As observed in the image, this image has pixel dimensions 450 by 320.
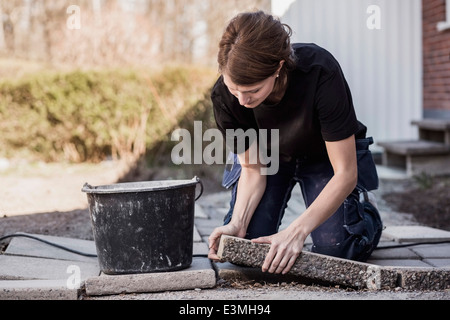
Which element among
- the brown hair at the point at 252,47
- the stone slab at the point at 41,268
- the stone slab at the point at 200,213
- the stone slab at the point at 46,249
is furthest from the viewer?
the stone slab at the point at 200,213

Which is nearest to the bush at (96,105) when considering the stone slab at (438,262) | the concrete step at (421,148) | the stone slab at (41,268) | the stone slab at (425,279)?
the concrete step at (421,148)

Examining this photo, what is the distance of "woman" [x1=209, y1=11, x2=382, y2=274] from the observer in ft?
8.73

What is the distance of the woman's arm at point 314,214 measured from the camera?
281cm

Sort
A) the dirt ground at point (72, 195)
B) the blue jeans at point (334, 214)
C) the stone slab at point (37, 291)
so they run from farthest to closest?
1. the dirt ground at point (72, 195)
2. the blue jeans at point (334, 214)
3. the stone slab at point (37, 291)

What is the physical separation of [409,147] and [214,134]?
2241mm

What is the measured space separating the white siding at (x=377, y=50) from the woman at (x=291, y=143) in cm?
439

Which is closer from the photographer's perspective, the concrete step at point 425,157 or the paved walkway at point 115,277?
the paved walkway at point 115,277

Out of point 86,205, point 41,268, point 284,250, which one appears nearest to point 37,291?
point 41,268

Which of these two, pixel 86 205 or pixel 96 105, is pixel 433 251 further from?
pixel 96 105

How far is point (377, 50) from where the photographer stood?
774 centimetres

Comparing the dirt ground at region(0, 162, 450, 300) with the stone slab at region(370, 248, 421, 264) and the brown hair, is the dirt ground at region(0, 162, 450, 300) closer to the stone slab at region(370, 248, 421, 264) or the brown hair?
the stone slab at region(370, 248, 421, 264)

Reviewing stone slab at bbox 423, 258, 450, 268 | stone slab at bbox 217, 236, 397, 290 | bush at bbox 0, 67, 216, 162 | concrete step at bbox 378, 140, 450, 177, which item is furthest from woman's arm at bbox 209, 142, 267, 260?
bush at bbox 0, 67, 216, 162

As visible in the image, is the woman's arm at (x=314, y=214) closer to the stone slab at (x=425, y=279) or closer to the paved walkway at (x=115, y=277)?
the paved walkway at (x=115, y=277)
